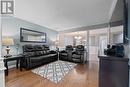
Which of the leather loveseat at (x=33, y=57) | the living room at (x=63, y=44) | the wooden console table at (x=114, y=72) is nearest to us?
the wooden console table at (x=114, y=72)

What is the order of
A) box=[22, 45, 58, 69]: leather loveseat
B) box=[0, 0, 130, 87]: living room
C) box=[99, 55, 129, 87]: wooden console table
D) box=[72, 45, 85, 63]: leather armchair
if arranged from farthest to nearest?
box=[72, 45, 85, 63]: leather armchair, box=[22, 45, 58, 69]: leather loveseat, box=[0, 0, 130, 87]: living room, box=[99, 55, 129, 87]: wooden console table

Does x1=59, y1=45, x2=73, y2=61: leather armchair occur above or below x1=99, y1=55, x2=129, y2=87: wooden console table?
below

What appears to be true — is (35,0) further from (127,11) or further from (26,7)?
(127,11)

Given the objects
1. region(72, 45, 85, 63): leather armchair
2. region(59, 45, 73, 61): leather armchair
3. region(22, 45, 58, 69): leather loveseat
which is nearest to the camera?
region(22, 45, 58, 69): leather loveseat

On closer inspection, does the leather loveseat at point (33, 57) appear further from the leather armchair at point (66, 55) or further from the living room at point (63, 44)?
the leather armchair at point (66, 55)

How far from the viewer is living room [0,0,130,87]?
156cm

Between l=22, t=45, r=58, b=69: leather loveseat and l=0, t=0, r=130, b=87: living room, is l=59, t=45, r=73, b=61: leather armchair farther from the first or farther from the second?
l=22, t=45, r=58, b=69: leather loveseat

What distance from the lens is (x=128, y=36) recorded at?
1.43 m

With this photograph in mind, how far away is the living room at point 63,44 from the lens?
1558 mm

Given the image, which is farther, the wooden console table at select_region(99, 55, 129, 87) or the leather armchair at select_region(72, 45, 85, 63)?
the leather armchair at select_region(72, 45, 85, 63)

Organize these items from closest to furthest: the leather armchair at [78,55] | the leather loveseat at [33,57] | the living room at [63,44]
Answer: the living room at [63,44]
the leather loveseat at [33,57]
the leather armchair at [78,55]

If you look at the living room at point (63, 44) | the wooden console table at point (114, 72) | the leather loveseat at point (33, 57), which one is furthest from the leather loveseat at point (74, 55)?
the wooden console table at point (114, 72)

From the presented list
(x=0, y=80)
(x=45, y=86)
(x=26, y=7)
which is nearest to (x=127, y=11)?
(x=0, y=80)

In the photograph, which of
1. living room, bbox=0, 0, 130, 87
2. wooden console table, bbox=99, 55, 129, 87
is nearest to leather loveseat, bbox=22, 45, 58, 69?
living room, bbox=0, 0, 130, 87
